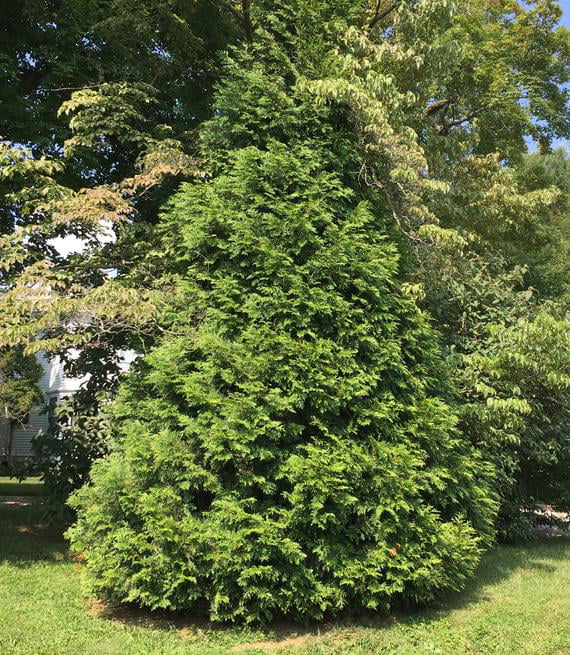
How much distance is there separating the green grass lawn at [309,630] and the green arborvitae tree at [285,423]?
0.21m

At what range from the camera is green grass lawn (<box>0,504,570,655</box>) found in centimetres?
418

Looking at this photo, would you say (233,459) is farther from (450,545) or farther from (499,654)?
(499,654)

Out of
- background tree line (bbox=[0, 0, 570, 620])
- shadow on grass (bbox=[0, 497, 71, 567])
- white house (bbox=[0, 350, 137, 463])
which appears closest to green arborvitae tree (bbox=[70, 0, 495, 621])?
background tree line (bbox=[0, 0, 570, 620])

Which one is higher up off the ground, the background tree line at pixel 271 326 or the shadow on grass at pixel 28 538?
the background tree line at pixel 271 326

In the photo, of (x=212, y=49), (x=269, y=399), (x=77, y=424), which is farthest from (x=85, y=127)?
(x=269, y=399)

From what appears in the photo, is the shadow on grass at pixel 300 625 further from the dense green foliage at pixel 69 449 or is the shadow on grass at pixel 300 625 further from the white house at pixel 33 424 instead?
the white house at pixel 33 424

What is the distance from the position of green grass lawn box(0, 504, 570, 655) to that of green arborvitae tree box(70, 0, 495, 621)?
0.68ft

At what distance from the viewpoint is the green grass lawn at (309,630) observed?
4180mm

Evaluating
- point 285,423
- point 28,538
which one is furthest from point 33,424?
point 285,423

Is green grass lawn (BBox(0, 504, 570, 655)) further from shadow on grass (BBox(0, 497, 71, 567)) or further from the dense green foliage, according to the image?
the dense green foliage

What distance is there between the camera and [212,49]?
32.3 feet

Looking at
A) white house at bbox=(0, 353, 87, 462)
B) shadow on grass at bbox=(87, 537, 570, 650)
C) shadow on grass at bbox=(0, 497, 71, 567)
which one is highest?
white house at bbox=(0, 353, 87, 462)

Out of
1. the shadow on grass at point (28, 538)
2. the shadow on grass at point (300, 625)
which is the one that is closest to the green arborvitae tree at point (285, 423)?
the shadow on grass at point (300, 625)

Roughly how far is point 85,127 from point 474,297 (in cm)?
606
